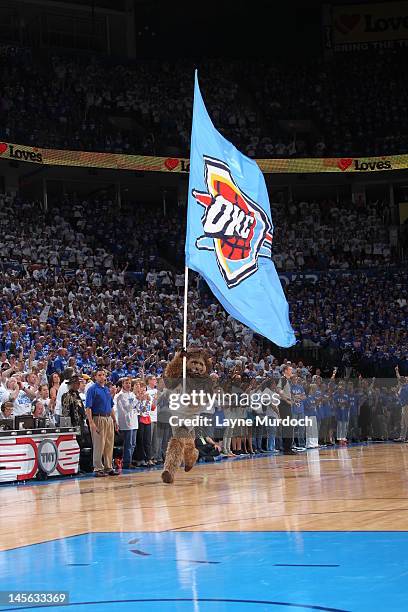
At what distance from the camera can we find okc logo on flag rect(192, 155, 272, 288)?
39.0 feet

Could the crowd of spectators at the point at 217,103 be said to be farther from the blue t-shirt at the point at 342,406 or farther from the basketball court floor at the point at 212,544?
the basketball court floor at the point at 212,544

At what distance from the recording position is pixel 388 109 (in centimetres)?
4319

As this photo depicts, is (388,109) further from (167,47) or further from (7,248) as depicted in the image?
(7,248)

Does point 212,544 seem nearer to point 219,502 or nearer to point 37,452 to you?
point 219,502

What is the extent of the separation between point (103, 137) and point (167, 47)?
1028 cm

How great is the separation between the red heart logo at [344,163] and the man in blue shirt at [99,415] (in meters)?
26.4

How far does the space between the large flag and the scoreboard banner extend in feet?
74.5

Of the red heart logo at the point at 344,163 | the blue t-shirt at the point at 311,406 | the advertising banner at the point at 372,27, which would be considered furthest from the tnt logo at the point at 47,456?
the advertising banner at the point at 372,27

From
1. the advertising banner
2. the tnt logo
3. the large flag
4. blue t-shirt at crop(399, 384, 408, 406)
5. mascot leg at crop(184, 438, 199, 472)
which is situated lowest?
the tnt logo

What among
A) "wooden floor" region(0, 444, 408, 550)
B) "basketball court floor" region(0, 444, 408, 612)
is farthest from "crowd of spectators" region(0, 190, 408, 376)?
"basketball court floor" region(0, 444, 408, 612)

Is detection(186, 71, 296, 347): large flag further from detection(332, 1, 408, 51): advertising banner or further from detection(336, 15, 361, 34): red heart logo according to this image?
detection(336, 15, 361, 34): red heart logo

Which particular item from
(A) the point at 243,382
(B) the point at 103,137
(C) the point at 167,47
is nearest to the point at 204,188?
(A) the point at 243,382

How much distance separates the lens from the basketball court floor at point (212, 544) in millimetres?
5918

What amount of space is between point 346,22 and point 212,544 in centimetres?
4258
